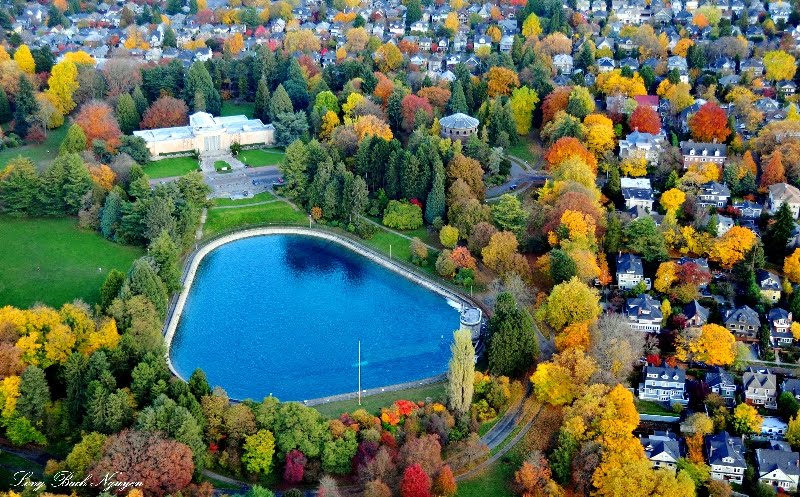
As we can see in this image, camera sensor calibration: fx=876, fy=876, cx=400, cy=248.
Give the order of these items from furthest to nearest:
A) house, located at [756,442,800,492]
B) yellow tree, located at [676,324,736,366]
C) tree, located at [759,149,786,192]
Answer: tree, located at [759,149,786,192] → yellow tree, located at [676,324,736,366] → house, located at [756,442,800,492]

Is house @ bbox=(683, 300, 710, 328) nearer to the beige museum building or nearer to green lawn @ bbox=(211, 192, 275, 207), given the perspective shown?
green lawn @ bbox=(211, 192, 275, 207)

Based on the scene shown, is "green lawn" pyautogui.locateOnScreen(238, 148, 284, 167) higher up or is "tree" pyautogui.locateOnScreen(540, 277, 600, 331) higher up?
"green lawn" pyautogui.locateOnScreen(238, 148, 284, 167)

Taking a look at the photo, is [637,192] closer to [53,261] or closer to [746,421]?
[746,421]

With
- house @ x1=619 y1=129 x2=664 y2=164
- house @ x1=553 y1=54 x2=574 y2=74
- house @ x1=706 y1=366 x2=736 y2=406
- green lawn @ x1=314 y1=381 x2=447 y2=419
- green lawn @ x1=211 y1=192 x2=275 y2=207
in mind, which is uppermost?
house @ x1=553 y1=54 x2=574 y2=74

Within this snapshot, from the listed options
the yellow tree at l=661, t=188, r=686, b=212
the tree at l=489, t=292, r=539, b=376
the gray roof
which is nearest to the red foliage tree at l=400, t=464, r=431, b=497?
the tree at l=489, t=292, r=539, b=376

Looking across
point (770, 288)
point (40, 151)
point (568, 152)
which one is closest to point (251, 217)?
point (40, 151)

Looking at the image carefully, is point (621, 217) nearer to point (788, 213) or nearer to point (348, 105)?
point (788, 213)
